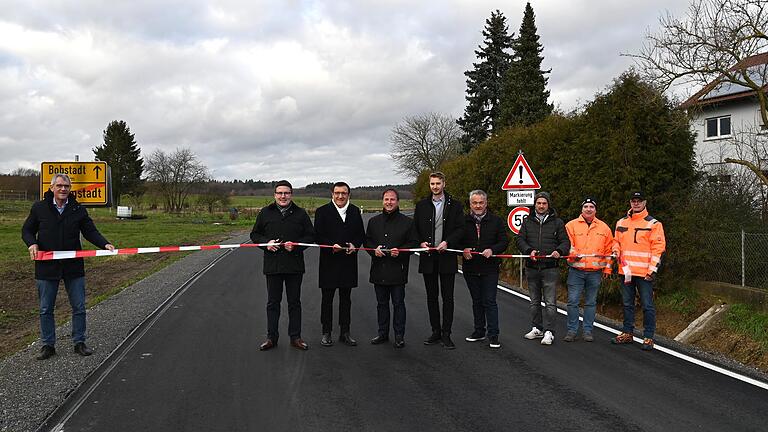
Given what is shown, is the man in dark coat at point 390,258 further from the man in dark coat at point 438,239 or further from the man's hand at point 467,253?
the man's hand at point 467,253

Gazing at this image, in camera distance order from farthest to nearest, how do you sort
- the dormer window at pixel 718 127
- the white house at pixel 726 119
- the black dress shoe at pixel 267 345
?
the dormer window at pixel 718 127 < the white house at pixel 726 119 < the black dress shoe at pixel 267 345

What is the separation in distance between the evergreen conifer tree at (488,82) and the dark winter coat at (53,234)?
1274 inches

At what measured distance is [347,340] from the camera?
23.0 feet

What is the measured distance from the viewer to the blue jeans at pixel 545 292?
7227 millimetres

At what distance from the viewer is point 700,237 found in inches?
369

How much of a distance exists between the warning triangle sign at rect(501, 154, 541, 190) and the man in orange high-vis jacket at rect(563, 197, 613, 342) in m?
4.38

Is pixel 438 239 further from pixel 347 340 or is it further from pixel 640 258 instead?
pixel 640 258

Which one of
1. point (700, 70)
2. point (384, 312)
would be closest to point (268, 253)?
point (384, 312)

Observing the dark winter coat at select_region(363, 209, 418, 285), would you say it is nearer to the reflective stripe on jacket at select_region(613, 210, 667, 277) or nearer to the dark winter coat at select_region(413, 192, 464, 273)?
the dark winter coat at select_region(413, 192, 464, 273)

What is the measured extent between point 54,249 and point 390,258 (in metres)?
A: 3.91

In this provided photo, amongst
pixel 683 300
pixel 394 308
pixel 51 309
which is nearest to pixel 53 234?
pixel 51 309

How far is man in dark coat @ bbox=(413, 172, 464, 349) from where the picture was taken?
7043mm

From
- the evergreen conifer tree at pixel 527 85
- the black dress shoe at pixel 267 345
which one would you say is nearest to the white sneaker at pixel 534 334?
the black dress shoe at pixel 267 345

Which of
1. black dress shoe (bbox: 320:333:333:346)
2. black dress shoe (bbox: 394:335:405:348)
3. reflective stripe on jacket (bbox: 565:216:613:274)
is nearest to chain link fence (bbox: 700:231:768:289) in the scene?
reflective stripe on jacket (bbox: 565:216:613:274)
